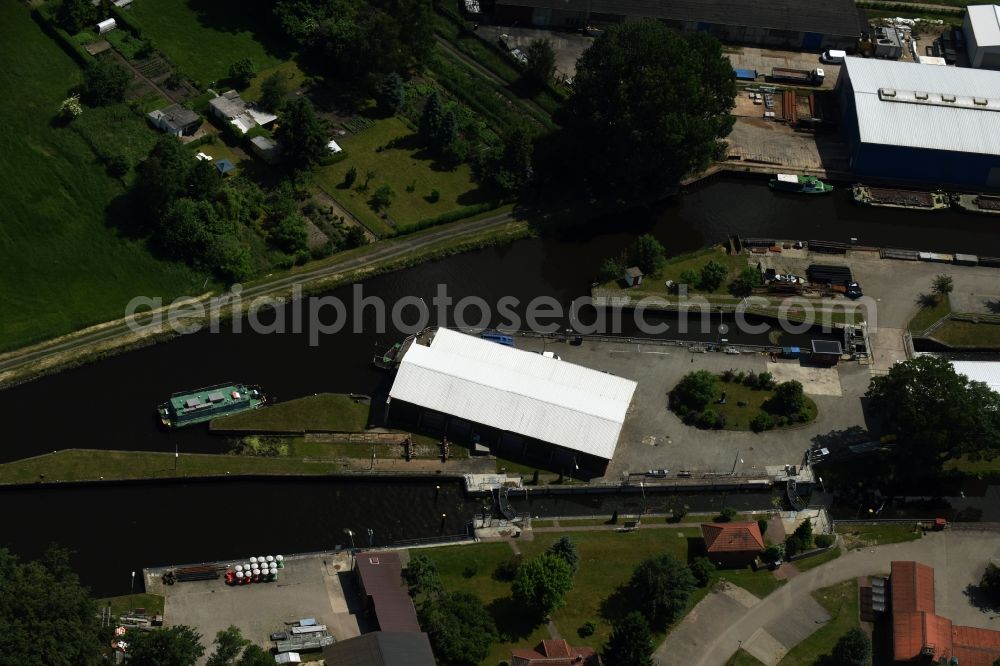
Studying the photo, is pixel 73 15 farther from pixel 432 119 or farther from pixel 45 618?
pixel 45 618

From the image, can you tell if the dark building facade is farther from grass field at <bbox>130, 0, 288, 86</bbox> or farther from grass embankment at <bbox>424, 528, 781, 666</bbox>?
grass embankment at <bbox>424, 528, 781, 666</bbox>

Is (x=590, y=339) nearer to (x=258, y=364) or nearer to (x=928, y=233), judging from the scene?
(x=258, y=364)

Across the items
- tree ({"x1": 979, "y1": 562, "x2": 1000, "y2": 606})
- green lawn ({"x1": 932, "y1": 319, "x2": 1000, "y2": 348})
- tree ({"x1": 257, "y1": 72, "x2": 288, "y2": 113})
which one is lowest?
tree ({"x1": 979, "y1": 562, "x2": 1000, "y2": 606})

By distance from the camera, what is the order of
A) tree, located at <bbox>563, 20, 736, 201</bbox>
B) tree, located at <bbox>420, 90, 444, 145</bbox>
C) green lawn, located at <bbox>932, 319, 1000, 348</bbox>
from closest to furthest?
green lawn, located at <bbox>932, 319, 1000, 348</bbox>
tree, located at <bbox>563, 20, 736, 201</bbox>
tree, located at <bbox>420, 90, 444, 145</bbox>

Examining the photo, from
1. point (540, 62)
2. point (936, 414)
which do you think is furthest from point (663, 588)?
point (540, 62)

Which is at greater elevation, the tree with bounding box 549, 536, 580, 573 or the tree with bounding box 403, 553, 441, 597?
the tree with bounding box 549, 536, 580, 573

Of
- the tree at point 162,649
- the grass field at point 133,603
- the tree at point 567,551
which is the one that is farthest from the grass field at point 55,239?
the tree at point 567,551

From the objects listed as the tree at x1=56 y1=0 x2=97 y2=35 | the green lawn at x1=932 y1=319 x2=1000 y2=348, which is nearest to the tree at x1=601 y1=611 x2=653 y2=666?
the green lawn at x1=932 y1=319 x2=1000 y2=348
